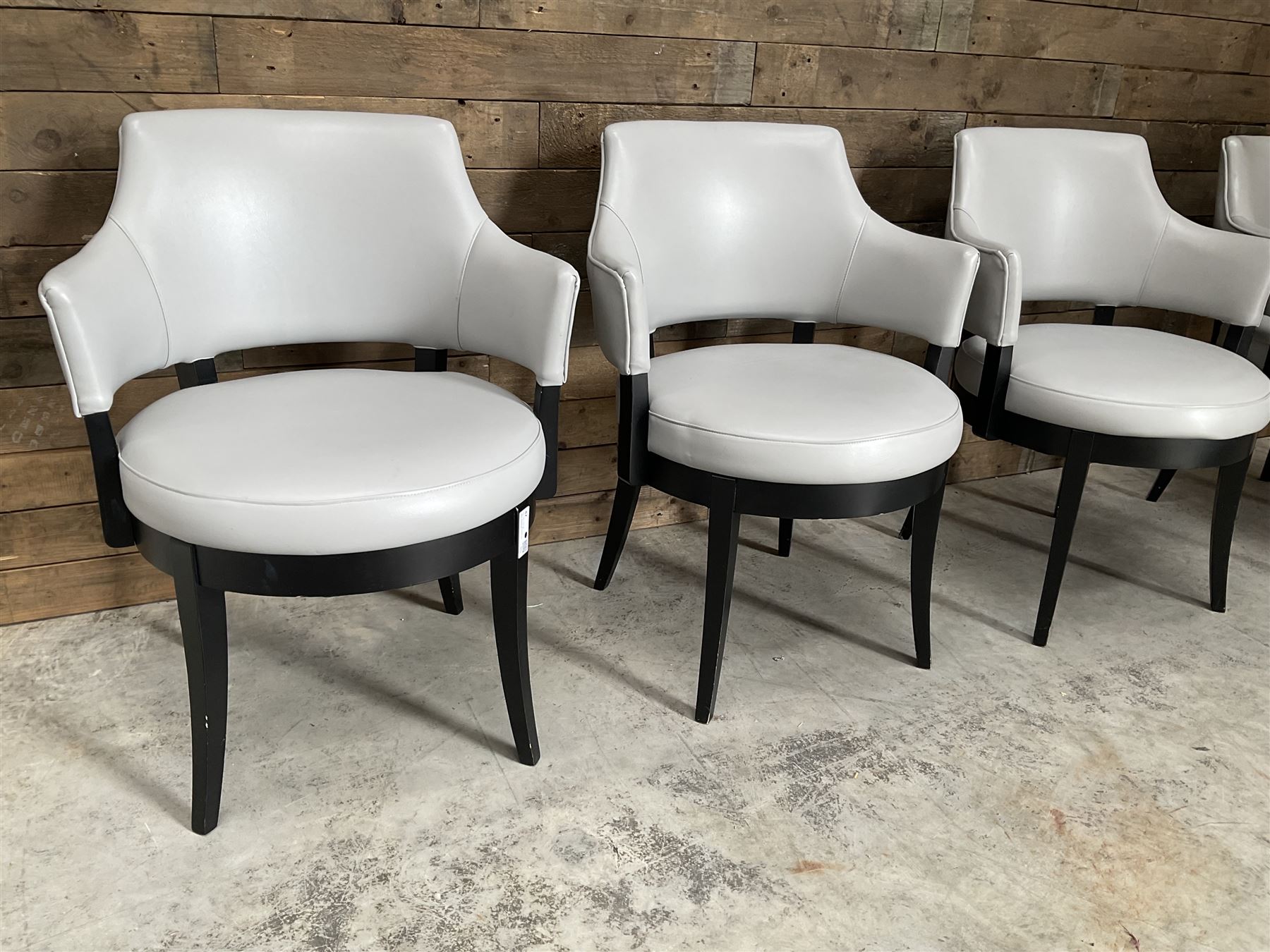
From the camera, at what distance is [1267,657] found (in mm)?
1910

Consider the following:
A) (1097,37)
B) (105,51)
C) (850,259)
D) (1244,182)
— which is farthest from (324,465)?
(1244,182)

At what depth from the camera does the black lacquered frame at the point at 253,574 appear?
1.20 m

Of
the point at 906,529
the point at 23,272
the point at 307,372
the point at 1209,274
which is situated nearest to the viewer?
A: the point at 307,372

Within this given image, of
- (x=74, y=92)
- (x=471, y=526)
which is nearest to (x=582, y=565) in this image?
(x=471, y=526)

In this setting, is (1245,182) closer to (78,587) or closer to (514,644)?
(514,644)

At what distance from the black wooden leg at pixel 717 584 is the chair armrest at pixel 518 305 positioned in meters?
0.30

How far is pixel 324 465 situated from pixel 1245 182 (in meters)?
2.24

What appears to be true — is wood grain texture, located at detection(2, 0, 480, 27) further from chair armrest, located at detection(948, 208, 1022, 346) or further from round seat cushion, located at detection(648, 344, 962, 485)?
chair armrest, located at detection(948, 208, 1022, 346)

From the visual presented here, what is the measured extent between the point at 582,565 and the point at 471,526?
901mm

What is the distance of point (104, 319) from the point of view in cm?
127

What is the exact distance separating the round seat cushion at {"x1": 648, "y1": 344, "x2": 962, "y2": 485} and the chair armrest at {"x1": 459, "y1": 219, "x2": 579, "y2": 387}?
20cm

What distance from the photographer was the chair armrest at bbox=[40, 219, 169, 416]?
121cm

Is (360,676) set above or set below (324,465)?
below

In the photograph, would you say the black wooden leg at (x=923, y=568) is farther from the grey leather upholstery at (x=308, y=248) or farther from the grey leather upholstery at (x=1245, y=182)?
the grey leather upholstery at (x=1245, y=182)
